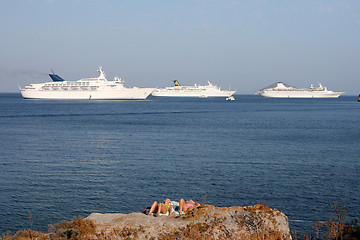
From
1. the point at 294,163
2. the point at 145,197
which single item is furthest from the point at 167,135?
the point at 145,197

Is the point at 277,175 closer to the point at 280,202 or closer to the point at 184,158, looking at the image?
the point at 280,202

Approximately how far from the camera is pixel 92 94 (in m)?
145

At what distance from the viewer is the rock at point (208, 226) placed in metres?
7.93

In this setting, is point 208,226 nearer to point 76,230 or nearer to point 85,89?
point 76,230

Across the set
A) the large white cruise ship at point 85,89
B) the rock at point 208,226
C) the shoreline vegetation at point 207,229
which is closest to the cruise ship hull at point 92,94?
the large white cruise ship at point 85,89

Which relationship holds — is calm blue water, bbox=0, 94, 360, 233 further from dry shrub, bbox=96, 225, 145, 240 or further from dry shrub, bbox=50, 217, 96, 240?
dry shrub, bbox=96, 225, 145, 240

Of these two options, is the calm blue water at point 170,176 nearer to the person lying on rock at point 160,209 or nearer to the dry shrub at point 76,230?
the person lying on rock at point 160,209

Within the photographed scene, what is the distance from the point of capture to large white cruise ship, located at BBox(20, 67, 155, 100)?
143 metres

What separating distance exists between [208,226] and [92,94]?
141 meters

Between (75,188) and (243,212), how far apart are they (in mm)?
12152

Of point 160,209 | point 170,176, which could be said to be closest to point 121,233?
point 160,209

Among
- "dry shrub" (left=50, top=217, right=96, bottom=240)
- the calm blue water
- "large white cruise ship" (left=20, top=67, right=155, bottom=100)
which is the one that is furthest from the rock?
"large white cruise ship" (left=20, top=67, right=155, bottom=100)

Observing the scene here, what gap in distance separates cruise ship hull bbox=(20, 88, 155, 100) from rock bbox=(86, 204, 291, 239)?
5428 inches

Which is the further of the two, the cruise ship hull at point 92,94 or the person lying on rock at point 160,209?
the cruise ship hull at point 92,94
